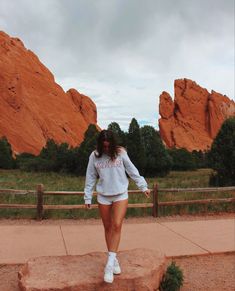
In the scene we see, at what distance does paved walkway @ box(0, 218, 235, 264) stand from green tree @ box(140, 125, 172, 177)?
24658 mm

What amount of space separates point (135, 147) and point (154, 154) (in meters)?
2.37

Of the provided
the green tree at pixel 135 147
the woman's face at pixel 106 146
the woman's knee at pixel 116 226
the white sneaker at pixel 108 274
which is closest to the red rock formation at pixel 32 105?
the green tree at pixel 135 147

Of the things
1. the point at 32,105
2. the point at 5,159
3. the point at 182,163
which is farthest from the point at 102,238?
the point at 32,105

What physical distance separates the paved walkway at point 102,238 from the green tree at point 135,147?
77.3ft

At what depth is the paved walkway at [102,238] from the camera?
686 centimetres

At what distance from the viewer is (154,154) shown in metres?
35.5

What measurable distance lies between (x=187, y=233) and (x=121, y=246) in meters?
1.75

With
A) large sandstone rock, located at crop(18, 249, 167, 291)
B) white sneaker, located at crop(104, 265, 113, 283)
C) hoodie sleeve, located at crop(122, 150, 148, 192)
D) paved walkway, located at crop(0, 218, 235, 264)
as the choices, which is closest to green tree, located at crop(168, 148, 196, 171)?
paved walkway, located at crop(0, 218, 235, 264)

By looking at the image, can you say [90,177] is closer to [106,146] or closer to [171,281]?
[106,146]

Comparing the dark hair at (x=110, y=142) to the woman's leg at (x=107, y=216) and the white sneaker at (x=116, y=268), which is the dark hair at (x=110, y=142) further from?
the white sneaker at (x=116, y=268)

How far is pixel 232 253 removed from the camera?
7047mm

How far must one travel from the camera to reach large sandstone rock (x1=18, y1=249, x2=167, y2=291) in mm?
4602

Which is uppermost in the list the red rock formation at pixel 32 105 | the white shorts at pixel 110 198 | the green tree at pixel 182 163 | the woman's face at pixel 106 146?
the red rock formation at pixel 32 105

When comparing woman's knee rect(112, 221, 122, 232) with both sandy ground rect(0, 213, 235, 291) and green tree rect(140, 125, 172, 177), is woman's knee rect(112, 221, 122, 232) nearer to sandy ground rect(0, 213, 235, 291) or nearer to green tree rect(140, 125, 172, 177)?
sandy ground rect(0, 213, 235, 291)
